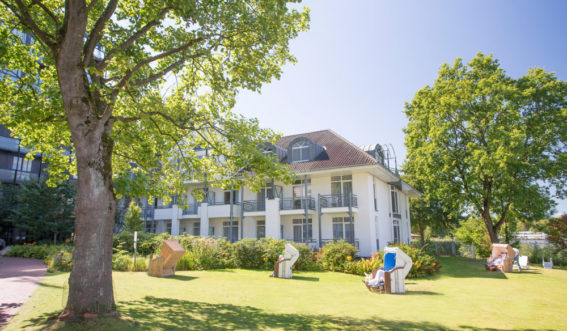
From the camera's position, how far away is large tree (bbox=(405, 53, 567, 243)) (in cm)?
2328

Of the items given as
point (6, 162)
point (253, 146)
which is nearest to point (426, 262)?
point (253, 146)

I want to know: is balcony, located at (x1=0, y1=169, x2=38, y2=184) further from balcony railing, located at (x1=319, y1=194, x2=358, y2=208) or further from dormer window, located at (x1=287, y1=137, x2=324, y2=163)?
balcony railing, located at (x1=319, y1=194, x2=358, y2=208)

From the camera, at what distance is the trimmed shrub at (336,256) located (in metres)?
16.6

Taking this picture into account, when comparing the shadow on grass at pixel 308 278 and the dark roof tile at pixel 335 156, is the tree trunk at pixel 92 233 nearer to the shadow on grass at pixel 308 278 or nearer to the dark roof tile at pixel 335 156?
the shadow on grass at pixel 308 278

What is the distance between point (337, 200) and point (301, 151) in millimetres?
4924

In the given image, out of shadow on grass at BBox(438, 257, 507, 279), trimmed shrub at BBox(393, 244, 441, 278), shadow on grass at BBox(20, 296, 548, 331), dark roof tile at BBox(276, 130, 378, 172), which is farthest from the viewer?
dark roof tile at BBox(276, 130, 378, 172)

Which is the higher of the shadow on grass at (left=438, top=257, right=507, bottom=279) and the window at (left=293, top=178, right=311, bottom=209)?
the window at (left=293, top=178, right=311, bottom=209)

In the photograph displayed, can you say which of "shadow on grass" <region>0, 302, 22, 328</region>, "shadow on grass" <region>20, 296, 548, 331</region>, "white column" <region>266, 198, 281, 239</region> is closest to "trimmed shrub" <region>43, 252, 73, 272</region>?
"shadow on grass" <region>0, 302, 22, 328</region>

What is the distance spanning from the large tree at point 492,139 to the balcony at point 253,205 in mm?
12504

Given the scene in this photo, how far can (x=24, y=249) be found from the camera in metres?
20.5

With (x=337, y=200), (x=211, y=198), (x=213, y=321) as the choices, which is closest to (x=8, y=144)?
(x=211, y=198)

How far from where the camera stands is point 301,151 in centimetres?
2634

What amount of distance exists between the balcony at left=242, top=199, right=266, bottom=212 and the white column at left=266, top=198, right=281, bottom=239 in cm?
146

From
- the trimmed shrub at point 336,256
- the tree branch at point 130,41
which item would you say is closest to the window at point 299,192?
the trimmed shrub at point 336,256
